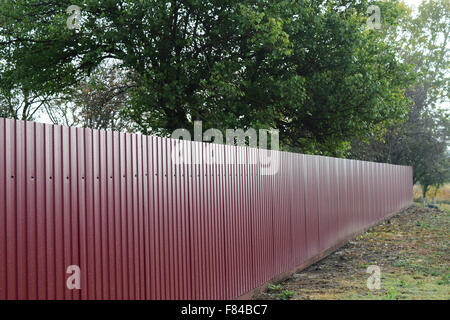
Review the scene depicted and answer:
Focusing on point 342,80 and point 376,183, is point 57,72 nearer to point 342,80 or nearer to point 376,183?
point 342,80

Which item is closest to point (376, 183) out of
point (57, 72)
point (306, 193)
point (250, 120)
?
point (250, 120)

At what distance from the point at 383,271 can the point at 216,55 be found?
28.9 ft

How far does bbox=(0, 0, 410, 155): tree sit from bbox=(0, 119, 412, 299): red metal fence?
6.14 meters

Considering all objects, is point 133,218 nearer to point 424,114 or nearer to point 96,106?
point 96,106

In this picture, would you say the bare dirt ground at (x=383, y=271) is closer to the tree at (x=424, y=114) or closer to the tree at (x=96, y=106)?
the tree at (x=96, y=106)

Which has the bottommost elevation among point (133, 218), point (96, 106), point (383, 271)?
point (383, 271)

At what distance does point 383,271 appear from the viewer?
916 centimetres

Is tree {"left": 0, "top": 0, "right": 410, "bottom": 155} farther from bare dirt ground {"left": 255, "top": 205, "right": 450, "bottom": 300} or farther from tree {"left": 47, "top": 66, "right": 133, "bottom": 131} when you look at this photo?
bare dirt ground {"left": 255, "top": 205, "right": 450, "bottom": 300}

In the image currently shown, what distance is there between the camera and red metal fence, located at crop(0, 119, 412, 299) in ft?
12.0

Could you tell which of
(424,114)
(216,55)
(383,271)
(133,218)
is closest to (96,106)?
(216,55)

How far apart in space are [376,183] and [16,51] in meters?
12.5

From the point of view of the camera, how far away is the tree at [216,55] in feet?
47.0

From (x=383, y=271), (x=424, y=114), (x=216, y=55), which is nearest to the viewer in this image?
(x=383, y=271)

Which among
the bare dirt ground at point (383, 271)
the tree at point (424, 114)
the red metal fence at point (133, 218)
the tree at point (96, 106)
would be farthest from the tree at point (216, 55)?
the tree at point (424, 114)
